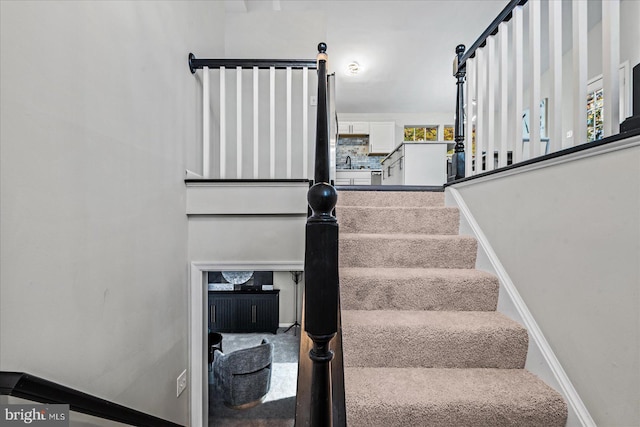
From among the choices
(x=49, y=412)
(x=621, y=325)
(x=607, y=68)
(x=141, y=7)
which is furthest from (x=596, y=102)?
(x=49, y=412)

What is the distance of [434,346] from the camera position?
142 centimetres

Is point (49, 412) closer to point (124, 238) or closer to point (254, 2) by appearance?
point (124, 238)

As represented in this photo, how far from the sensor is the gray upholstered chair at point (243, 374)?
3332mm

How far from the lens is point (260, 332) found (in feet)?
18.7

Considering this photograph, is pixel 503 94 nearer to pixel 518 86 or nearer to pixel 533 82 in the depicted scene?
pixel 518 86

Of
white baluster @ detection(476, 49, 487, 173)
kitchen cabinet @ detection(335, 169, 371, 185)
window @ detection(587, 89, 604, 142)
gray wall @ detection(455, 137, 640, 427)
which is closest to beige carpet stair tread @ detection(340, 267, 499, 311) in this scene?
gray wall @ detection(455, 137, 640, 427)

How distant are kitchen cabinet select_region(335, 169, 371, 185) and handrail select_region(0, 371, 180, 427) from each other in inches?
273

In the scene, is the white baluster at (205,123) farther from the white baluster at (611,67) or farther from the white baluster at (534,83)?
the white baluster at (611,67)

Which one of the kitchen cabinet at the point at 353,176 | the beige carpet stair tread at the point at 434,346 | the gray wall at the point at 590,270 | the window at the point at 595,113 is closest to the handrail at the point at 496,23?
the gray wall at the point at 590,270

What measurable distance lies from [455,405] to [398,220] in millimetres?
1278

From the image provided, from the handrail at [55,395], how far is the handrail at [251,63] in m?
2.04

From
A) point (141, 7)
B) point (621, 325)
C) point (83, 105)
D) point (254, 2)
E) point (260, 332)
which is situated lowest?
point (260, 332)

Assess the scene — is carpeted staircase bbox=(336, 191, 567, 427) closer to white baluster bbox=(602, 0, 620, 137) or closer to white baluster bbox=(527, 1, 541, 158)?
white baluster bbox=(527, 1, 541, 158)

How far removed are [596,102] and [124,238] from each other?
5.59m
